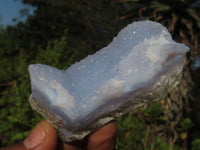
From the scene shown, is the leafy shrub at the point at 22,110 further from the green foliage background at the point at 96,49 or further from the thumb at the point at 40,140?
the thumb at the point at 40,140

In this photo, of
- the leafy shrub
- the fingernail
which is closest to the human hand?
the fingernail

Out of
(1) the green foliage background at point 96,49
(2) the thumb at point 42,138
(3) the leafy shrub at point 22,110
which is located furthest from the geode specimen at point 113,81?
(3) the leafy shrub at point 22,110

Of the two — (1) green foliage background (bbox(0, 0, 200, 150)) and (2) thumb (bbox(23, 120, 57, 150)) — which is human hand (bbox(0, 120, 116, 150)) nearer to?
(2) thumb (bbox(23, 120, 57, 150))

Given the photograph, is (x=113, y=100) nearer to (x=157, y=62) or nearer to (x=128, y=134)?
(x=157, y=62)

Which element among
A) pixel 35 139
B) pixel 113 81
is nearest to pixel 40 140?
pixel 35 139

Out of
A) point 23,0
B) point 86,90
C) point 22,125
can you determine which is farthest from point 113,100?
point 23,0

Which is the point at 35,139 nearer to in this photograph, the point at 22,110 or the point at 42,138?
the point at 42,138
